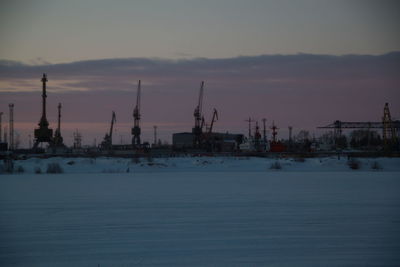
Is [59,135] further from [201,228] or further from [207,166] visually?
[201,228]

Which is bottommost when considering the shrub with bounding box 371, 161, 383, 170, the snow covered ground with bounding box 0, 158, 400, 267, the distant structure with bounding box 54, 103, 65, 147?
the snow covered ground with bounding box 0, 158, 400, 267

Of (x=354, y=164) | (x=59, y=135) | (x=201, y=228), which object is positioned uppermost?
(x=59, y=135)

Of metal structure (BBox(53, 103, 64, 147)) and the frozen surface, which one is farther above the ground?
metal structure (BBox(53, 103, 64, 147))

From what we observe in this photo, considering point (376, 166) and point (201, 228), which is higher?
point (376, 166)

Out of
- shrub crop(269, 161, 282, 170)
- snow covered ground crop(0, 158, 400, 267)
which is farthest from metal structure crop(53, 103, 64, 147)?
snow covered ground crop(0, 158, 400, 267)

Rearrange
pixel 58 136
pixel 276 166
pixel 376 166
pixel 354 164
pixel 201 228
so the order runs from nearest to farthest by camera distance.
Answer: pixel 201 228 < pixel 376 166 < pixel 354 164 < pixel 276 166 < pixel 58 136

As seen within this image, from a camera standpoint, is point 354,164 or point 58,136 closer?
point 354,164

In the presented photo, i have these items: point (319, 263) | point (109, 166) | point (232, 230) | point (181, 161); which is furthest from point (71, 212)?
point (181, 161)

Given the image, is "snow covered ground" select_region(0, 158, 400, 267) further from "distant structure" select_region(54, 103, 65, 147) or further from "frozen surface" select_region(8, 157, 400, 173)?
"distant structure" select_region(54, 103, 65, 147)

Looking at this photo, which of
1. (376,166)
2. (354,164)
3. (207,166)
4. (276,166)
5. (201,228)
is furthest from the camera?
(207,166)

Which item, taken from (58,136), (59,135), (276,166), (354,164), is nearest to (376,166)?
(354,164)

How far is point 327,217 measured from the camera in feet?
40.8

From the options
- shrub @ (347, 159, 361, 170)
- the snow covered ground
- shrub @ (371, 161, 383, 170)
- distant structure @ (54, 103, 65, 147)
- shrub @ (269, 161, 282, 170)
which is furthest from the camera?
distant structure @ (54, 103, 65, 147)

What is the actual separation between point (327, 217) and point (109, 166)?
31577 mm
